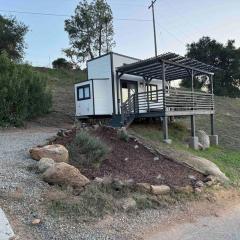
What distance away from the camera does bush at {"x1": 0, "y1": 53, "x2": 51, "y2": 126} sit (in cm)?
1738

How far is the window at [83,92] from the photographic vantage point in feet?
62.6

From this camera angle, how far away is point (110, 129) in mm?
13750

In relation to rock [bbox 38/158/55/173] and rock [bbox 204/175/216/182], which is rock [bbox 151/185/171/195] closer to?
rock [bbox 204/175/216/182]

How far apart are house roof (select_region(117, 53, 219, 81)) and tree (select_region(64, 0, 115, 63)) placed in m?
21.4

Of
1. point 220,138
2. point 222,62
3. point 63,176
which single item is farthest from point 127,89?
point 222,62

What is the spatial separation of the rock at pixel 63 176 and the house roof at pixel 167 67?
9.13m

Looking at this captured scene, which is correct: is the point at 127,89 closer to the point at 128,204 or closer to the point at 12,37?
the point at 128,204

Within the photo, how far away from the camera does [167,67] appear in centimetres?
1848

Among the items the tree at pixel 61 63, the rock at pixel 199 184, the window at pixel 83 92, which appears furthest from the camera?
the tree at pixel 61 63

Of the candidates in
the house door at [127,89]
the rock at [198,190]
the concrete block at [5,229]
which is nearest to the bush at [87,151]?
the rock at [198,190]

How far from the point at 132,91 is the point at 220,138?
5.55 metres

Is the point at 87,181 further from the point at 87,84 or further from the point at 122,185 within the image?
the point at 87,84

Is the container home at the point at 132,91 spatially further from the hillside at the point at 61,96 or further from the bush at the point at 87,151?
the bush at the point at 87,151

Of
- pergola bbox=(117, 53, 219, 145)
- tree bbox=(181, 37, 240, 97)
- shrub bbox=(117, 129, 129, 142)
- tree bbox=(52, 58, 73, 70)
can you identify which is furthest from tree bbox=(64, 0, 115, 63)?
shrub bbox=(117, 129, 129, 142)
